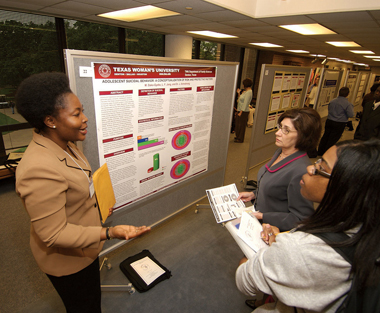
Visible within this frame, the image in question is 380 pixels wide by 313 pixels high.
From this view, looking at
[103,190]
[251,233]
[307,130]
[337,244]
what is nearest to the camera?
[337,244]

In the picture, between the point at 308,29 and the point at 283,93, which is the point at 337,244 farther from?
the point at 308,29

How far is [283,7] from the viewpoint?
116 inches

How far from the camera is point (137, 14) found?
3.68 metres

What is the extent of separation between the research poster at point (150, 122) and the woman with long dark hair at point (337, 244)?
4.35 ft

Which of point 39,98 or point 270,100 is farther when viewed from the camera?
point 270,100

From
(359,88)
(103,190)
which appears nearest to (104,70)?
(103,190)

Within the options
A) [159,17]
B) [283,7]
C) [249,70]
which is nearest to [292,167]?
[283,7]

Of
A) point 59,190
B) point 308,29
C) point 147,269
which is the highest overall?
point 308,29

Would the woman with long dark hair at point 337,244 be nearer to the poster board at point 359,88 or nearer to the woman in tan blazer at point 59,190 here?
the woman in tan blazer at point 59,190

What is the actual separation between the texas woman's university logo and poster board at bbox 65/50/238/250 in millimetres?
24

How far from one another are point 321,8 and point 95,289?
141 inches

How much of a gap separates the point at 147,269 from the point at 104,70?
170 centimetres

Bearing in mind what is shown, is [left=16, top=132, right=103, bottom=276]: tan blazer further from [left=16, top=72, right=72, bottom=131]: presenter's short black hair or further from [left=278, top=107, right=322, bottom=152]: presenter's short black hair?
[left=278, top=107, right=322, bottom=152]: presenter's short black hair

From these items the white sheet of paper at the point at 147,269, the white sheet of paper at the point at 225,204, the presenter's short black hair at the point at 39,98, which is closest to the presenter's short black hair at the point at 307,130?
the white sheet of paper at the point at 225,204
